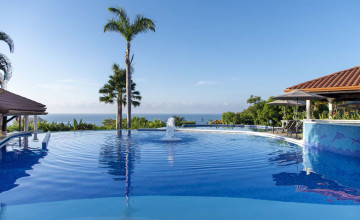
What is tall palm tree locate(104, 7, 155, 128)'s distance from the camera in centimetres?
2312

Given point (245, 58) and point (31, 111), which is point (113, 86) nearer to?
point (31, 111)

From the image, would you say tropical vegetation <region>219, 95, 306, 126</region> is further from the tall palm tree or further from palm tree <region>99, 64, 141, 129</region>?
the tall palm tree

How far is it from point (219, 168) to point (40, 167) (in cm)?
562

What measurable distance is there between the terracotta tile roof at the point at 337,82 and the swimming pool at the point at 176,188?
6509mm

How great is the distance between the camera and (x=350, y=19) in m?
19.4

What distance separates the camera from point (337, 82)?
1341cm

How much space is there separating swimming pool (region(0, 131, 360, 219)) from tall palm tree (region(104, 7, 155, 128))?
660 inches

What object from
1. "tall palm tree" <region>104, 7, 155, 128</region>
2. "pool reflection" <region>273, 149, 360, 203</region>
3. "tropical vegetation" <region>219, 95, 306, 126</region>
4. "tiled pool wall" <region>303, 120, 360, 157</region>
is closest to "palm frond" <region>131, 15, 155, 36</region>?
"tall palm tree" <region>104, 7, 155, 128</region>

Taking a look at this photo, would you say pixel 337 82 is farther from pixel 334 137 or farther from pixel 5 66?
pixel 5 66

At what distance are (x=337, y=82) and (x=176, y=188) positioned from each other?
13.5 metres

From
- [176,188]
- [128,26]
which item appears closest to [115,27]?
[128,26]

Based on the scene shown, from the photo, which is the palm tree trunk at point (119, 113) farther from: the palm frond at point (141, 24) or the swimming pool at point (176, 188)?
the swimming pool at point (176, 188)

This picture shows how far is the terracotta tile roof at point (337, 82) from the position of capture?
12.4 m

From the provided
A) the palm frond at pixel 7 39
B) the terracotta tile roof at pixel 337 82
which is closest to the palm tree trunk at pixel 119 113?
the palm frond at pixel 7 39
